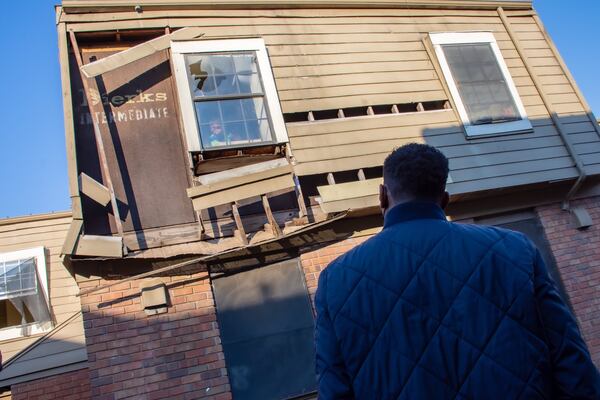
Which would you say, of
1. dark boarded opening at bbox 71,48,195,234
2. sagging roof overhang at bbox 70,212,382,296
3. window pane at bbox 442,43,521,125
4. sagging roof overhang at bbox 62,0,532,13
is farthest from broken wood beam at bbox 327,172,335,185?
sagging roof overhang at bbox 62,0,532,13

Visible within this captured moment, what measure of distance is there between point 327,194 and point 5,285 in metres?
6.13

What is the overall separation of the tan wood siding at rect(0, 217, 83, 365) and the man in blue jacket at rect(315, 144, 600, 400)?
7.72 meters

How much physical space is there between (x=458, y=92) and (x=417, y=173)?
543 centimetres

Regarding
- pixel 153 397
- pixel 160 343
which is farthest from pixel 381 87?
pixel 153 397

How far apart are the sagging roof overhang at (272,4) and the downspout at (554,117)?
406 millimetres

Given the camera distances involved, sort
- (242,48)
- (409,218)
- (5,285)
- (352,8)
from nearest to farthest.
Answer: (409,218)
(242,48)
(352,8)
(5,285)

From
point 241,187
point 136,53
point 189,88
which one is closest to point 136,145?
point 189,88

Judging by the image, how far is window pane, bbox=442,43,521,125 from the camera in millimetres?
6402

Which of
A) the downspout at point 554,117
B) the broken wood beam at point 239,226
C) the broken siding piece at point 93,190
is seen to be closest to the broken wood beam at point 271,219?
the broken wood beam at point 239,226

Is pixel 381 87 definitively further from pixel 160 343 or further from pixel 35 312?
pixel 35 312

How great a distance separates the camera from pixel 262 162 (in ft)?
17.6

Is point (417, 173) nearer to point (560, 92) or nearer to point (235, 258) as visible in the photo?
point (235, 258)

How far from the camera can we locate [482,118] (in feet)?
A: 20.8

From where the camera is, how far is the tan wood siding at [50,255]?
784cm
